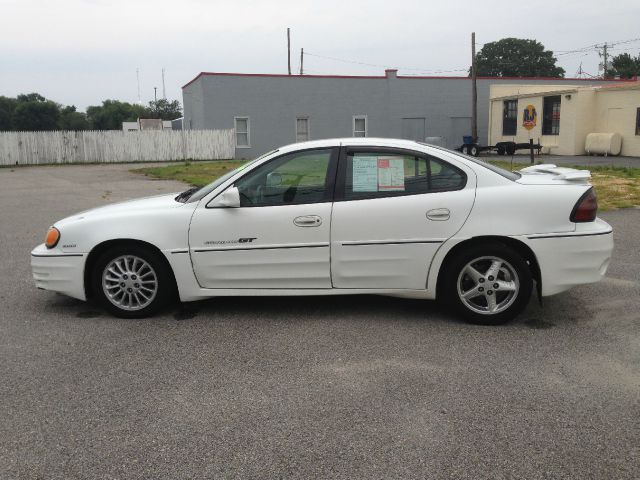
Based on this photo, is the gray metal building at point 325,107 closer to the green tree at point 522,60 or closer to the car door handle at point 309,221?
the car door handle at point 309,221

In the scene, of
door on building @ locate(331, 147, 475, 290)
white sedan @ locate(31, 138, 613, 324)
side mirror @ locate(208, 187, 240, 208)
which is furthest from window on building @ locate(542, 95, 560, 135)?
side mirror @ locate(208, 187, 240, 208)

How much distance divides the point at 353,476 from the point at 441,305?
2727 millimetres

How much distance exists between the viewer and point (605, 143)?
3064 centimetres

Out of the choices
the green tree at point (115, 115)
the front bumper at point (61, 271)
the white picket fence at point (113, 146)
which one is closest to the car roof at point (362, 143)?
the front bumper at point (61, 271)

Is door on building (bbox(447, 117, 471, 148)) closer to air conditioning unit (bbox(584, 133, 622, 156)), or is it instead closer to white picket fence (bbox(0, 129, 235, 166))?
air conditioning unit (bbox(584, 133, 622, 156))

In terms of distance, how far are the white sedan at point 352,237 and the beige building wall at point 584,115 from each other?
28458mm

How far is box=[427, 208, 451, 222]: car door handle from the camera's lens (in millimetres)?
4891

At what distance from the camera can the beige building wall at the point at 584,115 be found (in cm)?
3012

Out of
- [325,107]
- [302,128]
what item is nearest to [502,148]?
[325,107]

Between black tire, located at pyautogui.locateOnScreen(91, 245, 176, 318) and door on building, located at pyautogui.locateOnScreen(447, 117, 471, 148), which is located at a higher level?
door on building, located at pyautogui.locateOnScreen(447, 117, 471, 148)

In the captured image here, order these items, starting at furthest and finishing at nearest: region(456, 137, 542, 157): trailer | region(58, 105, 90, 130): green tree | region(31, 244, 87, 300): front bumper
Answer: region(58, 105, 90, 130): green tree → region(456, 137, 542, 157): trailer → region(31, 244, 87, 300): front bumper

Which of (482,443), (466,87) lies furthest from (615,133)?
(482,443)

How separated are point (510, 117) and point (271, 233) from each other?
114ft

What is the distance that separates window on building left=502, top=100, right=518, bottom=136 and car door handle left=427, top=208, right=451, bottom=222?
33850mm
